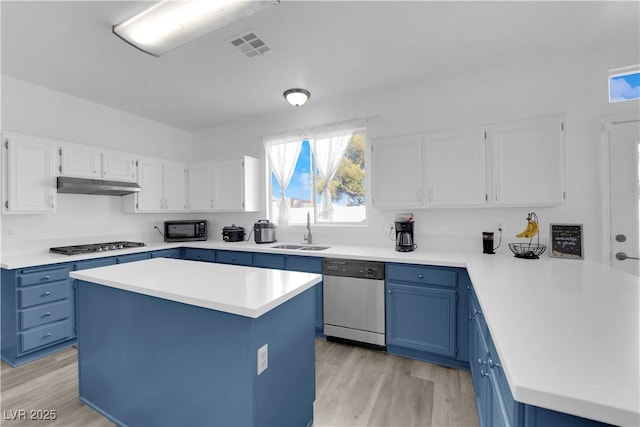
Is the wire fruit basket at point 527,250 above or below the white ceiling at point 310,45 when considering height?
below

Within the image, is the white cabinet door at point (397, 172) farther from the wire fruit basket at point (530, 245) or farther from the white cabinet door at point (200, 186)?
the white cabinet door at point (200, 186)

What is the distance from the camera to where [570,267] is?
207 centimetres

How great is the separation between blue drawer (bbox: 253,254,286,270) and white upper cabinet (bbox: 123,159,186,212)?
5.73ft

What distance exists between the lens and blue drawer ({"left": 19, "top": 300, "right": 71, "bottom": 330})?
2.51 metres

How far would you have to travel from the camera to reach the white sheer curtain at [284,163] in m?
3.96

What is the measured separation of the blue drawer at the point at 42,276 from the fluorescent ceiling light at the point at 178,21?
2207 millimetres

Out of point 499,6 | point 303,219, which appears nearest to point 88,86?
point 303,219

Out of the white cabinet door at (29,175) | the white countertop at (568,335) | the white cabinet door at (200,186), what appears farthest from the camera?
the white cabinet door at (200,186)

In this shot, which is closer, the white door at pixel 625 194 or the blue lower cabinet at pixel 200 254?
the white door at pixel 625 194

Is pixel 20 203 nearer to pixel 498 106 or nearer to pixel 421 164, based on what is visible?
pixel 421 164

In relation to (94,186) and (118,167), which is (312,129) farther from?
(94,186)

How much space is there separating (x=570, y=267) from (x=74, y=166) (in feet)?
15.6

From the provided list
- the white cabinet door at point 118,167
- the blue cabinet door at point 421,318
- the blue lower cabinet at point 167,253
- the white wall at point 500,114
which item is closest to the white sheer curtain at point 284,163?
the white wall at point 500,114

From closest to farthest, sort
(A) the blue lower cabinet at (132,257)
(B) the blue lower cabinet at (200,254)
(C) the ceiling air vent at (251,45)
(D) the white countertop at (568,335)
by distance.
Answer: (D) the white countertop at (568,335) < (C) the ceiling air vent at (251,45) < (A) the blue lower cabinet at (132,257) < (B) the blue lower cabinet at (200,254)
